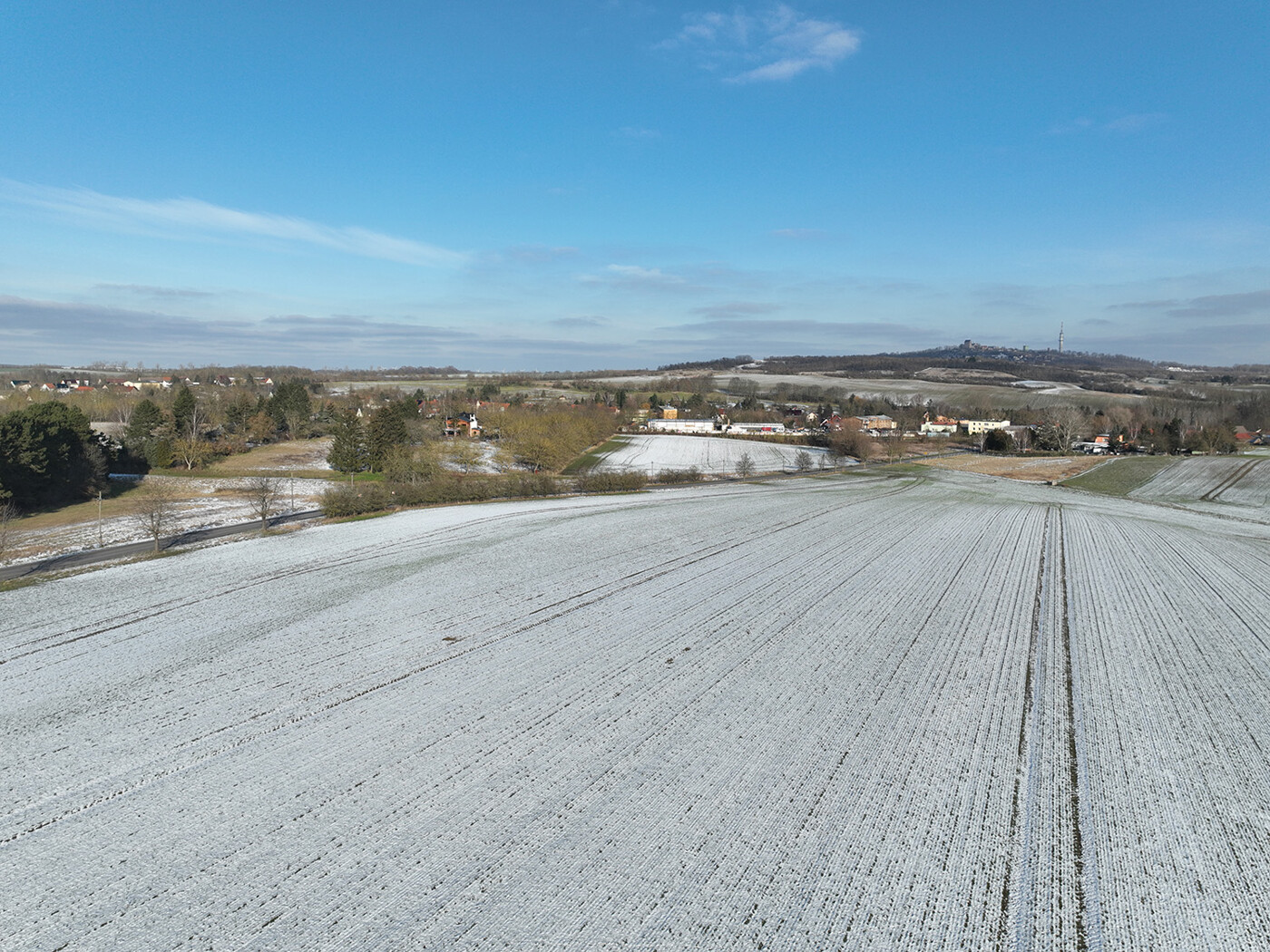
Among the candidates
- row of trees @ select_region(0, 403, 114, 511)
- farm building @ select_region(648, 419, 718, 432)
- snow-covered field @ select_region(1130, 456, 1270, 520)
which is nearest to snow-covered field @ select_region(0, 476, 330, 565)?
row of trees @ select_region(0, 403, 114, 511)

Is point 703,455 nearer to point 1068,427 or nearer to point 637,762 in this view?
point 1068,427

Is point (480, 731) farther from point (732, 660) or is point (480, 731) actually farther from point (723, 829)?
point (732, 660)

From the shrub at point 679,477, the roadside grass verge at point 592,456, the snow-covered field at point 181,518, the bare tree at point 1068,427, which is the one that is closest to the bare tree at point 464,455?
the roadside grass verge at point 592,456

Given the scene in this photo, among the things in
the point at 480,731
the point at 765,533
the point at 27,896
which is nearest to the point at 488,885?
the point at 480,731

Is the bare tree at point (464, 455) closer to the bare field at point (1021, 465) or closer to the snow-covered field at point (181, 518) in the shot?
the snow-covered field at point (181, 518)

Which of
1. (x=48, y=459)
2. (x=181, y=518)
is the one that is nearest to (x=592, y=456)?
(x=181, y=518)

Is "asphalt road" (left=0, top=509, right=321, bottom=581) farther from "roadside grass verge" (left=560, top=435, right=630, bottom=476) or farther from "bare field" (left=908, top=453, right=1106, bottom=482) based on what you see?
"bare field" (left=908, top=453, right=1106, bottom=482)
